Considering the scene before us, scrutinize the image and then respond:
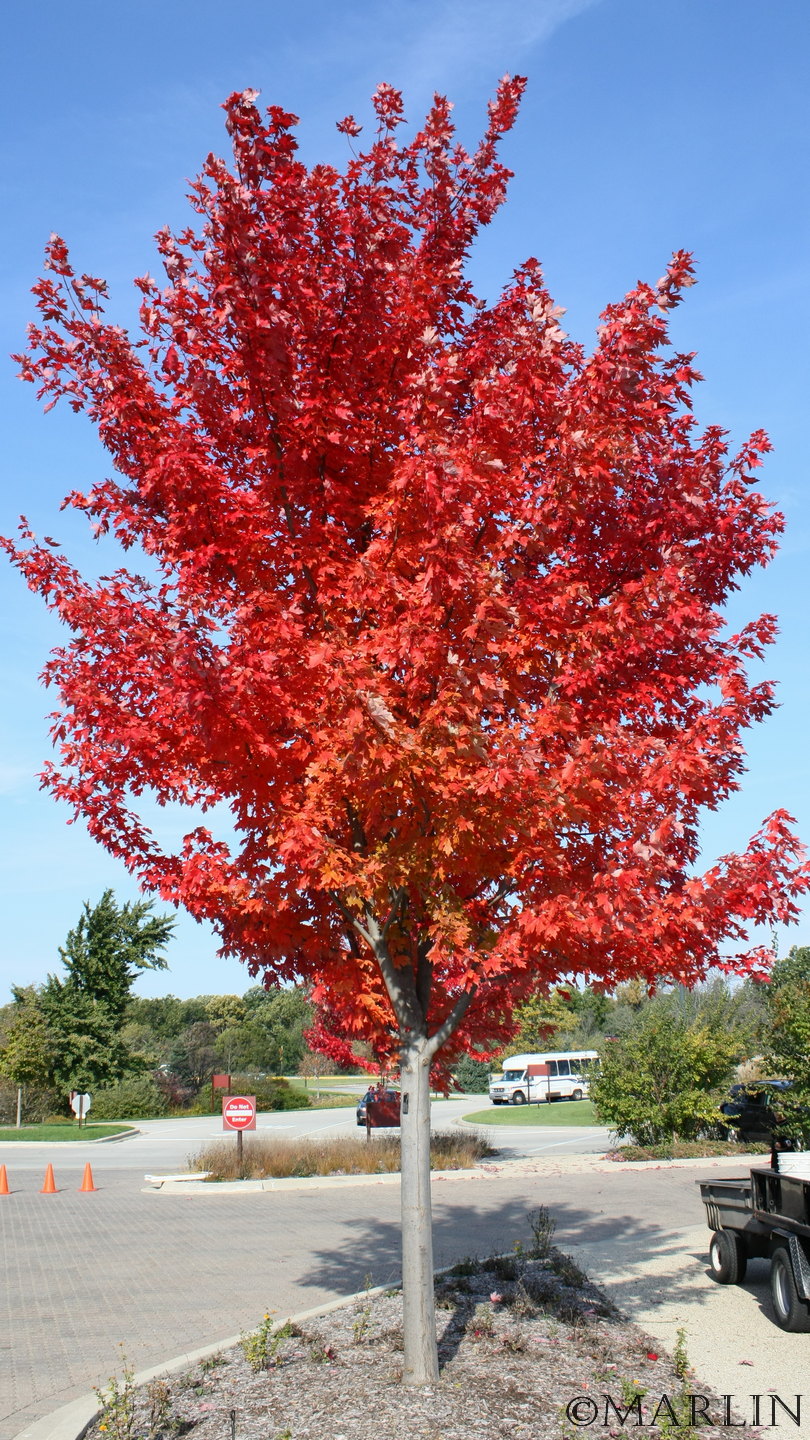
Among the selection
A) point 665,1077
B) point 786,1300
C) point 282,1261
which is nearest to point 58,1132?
point 665,1077

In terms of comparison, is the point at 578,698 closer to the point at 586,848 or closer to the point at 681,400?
the point at 586,848

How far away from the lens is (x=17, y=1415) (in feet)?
19.4

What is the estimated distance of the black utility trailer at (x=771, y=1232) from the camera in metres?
7.45

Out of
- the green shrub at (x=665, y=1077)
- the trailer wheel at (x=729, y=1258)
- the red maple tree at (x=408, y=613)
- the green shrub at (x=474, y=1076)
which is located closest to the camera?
the red maple tree at (x=408, y=613)

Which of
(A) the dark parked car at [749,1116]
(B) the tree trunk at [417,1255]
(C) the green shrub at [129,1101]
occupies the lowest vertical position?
(C) the green shrub at [129,1101]

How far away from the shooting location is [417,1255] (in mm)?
5621

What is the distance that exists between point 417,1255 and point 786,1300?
362 centimetres

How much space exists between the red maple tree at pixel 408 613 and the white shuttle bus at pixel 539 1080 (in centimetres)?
3959

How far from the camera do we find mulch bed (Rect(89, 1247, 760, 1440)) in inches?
203

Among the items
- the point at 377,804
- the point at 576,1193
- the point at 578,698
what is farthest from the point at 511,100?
the point at 576,1193

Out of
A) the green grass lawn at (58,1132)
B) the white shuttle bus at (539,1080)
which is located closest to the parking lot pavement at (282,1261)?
the green grass lawn at (58,1132)

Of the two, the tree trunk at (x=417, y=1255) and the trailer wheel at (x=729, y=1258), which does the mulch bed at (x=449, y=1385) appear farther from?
the trailer wheel at (x=729, y=1258)

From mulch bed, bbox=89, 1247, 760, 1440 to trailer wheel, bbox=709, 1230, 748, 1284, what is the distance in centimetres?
199

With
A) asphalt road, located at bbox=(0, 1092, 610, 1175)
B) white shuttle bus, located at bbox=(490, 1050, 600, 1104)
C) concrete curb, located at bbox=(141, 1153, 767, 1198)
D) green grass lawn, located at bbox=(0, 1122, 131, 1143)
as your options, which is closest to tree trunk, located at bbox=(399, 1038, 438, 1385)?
concrete curb, located at bbox=(141, 1153, 767, 1198)
